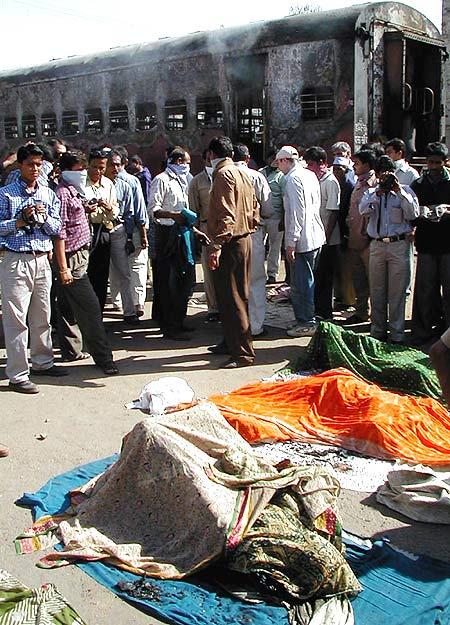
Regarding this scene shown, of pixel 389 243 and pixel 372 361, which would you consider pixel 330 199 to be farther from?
pixel 372 361

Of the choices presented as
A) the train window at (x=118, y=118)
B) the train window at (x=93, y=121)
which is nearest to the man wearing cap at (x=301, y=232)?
the train window at (x=118, y=118)

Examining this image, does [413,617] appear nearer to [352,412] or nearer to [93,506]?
[93,506]

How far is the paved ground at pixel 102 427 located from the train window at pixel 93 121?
8.12m

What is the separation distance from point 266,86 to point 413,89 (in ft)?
8.72

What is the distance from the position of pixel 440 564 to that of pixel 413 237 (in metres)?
4.27

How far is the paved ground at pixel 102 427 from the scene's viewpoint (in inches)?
134

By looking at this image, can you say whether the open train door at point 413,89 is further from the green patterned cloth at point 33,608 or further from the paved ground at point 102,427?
the green patterned cloth at point 33,608

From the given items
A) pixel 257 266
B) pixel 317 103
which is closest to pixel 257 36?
pixel 317 103

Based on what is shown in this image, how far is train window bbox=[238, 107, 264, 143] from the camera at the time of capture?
45.1 feet

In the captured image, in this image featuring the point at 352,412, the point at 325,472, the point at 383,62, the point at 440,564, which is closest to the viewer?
the point at 440,564

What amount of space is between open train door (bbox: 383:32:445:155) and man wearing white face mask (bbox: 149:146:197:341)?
540 cm

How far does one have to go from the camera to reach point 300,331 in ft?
25.6

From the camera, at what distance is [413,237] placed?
720 centimetres

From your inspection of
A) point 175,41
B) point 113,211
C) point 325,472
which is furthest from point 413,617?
point 175,41
